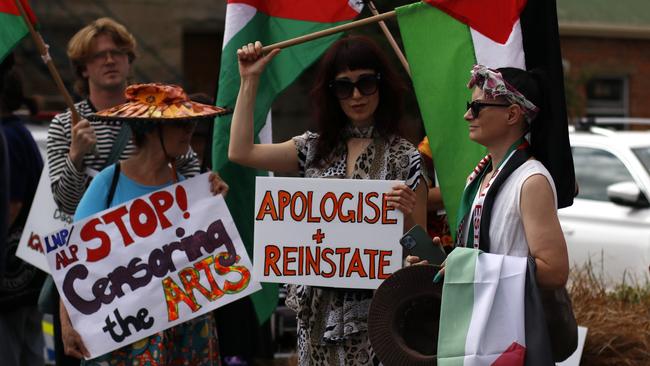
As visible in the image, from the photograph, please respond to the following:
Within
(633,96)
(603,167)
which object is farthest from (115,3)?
(603,167)

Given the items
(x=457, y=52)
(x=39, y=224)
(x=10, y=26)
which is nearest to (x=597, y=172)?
(x=39, y=224)

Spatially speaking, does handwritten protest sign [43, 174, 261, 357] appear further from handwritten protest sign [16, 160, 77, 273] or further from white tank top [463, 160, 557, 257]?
white tank top [463, 160, 557, 257]

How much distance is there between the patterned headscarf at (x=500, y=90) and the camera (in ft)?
13.1

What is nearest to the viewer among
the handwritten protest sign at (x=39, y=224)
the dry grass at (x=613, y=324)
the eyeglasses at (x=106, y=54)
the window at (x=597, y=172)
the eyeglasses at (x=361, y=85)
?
the eyeglasses at (x=361, y=85)

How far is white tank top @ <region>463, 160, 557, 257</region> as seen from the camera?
12.7 feet

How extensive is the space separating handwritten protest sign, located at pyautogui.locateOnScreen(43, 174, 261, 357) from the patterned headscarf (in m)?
1.54

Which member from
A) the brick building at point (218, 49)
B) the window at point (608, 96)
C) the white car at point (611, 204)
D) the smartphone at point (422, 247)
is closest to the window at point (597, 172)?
the white car at point (611, 204)

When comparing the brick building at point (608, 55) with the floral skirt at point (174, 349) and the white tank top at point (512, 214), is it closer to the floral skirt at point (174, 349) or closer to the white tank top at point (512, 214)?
the floral skirt at point (174, 349)

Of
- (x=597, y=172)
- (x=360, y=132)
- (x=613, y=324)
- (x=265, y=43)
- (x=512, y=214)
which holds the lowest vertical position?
(x=613, y=324)

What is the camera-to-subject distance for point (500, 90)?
13.1ft

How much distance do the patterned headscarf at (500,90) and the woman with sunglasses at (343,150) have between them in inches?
29.3

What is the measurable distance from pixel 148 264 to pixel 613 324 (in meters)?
2.76

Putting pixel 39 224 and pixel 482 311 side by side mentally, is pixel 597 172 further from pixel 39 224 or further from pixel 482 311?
pixel 482 311

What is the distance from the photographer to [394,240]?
4.73 meters
